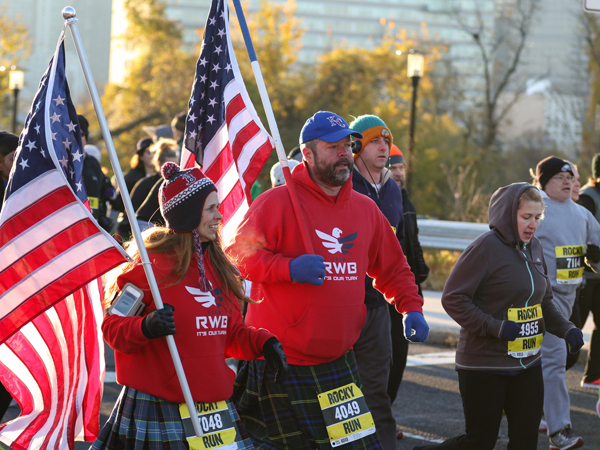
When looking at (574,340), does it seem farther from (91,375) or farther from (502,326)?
(91,375)

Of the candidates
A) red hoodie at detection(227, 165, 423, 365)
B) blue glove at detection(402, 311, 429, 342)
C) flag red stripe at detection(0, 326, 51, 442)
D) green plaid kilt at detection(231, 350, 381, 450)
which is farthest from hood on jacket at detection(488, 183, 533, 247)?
flag red stripe at detection(0, 326, 51, 442)

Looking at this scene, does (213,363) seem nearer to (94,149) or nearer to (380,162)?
(380,162)

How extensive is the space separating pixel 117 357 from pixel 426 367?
5449 millimetres

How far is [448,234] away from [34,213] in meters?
10.5

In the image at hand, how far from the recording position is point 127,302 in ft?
11.1

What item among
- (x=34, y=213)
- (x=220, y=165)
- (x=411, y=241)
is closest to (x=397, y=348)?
(x=411, y=241)

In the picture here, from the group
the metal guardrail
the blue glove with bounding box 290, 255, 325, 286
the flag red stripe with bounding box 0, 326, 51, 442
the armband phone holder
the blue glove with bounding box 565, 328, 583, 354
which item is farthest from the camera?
the metal guardrail

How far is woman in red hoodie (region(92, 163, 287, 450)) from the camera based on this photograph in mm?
3404

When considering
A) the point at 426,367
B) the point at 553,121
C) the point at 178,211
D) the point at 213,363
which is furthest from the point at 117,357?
the point at 553,121

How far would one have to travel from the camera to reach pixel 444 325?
1017 cm

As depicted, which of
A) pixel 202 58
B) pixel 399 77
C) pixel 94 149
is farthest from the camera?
pixel 399 77

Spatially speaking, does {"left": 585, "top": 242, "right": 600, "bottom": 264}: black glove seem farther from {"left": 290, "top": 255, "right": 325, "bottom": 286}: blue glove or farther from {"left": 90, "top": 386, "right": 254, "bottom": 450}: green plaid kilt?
{"left": 90, "top": 386, "right": 254, "bottom": 450}: green plaid kilt

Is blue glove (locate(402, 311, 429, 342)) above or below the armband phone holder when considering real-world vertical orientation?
below

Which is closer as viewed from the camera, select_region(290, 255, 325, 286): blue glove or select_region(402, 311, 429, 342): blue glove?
select_region(290, 255, 325, 286): blue glove
